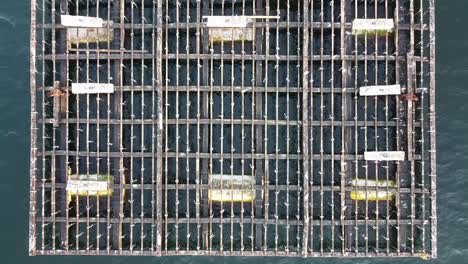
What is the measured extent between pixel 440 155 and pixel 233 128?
1984cm

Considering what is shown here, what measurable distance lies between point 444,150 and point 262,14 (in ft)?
70.3

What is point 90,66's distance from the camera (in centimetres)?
3919

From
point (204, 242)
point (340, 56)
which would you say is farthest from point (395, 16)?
point (204, 242)

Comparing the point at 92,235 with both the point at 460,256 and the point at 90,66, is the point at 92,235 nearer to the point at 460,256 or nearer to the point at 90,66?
the point at 90,66

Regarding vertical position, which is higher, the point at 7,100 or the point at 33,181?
the point at 7,100

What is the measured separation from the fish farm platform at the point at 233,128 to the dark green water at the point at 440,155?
170cm

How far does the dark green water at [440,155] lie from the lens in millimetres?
39094

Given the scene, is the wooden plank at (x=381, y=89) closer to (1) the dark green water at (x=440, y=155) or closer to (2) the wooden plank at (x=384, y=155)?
(2) the wooden plank at (x=384, y=155)

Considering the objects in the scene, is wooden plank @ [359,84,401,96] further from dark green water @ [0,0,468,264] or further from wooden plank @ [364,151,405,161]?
dark green water @ [0,0,468,264]

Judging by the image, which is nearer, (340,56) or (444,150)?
(340,56)

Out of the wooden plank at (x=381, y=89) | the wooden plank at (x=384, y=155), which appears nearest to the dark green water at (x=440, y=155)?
A: the wooden plank at (x=384, y=155)

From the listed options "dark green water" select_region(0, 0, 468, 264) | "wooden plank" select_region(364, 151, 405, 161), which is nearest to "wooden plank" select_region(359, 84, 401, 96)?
"wooden plank" select_region(364, 151, 405, 161)

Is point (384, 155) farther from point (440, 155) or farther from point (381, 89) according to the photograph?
point (440, 155)

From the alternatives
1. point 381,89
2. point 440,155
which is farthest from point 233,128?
point 440,155
